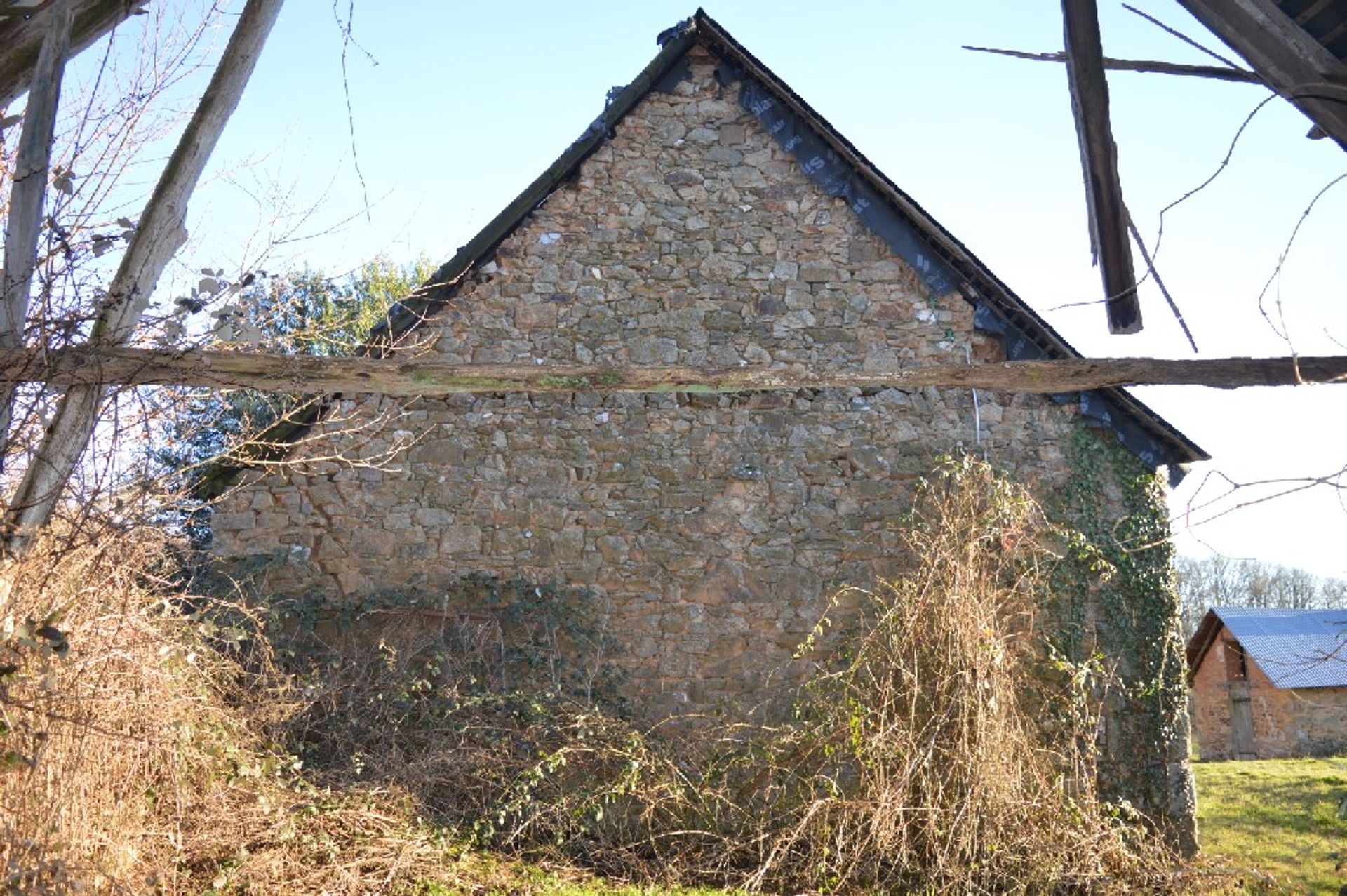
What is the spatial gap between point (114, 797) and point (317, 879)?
1472 mm

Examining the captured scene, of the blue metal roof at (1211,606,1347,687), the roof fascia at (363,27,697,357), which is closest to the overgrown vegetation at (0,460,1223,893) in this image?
the roof fascia at (363,27,697,357)

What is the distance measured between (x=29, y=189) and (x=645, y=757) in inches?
203

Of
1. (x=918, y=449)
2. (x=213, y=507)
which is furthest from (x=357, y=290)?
(x=918, y=449)

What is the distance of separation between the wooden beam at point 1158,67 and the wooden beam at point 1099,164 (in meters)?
0.08

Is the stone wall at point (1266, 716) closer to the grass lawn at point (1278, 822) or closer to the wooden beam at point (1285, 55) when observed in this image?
the grass lawn at point (1278, 822)

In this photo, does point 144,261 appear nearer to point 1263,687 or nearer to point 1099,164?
point 1099,164

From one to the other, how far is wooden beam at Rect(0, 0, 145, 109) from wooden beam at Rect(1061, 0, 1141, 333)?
12.4 feet

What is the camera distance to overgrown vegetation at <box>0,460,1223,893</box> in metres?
6.28

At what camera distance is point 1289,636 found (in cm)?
2594

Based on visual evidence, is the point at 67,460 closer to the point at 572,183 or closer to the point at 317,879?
the point at 317,879

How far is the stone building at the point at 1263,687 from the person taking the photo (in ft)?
74.9

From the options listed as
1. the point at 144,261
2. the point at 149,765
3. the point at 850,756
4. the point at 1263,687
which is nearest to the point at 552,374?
the point at 144,261

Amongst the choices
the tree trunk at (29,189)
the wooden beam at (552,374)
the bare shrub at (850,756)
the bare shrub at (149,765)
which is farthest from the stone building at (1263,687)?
the tree trunk at (29,189)

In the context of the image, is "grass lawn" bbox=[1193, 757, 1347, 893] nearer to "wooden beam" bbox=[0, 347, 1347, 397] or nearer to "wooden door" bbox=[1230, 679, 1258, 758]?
"wooden beam" bbox=[0, 347, 1347, 397]
